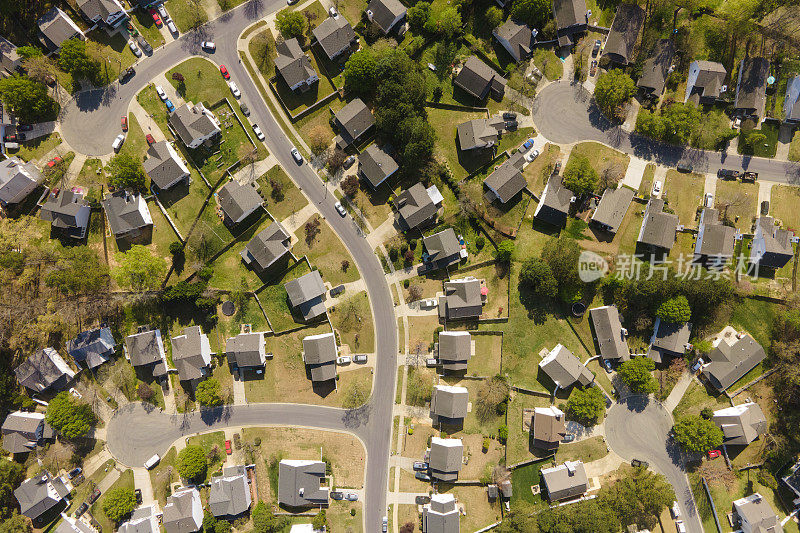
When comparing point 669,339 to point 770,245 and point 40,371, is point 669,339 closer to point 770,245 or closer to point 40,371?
point 770,245

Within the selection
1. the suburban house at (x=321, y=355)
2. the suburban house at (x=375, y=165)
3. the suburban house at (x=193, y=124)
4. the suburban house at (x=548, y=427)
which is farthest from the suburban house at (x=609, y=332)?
the suburban house at (x=193, y=124)

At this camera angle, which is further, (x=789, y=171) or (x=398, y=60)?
(x=789, y=171)

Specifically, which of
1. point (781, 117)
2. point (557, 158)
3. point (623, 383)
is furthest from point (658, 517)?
point (781, 117)

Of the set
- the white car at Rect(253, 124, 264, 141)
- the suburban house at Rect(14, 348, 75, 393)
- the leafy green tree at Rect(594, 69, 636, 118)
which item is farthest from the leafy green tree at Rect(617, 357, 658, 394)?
the suburban house at Rect(14, 348, 75, 393)

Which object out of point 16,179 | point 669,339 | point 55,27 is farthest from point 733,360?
point 55,27

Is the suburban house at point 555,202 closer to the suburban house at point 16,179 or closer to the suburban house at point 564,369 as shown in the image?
the suburban house at point 564,369

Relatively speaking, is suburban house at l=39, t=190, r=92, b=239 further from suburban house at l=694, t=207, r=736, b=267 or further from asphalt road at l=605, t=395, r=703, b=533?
suburban house at l=694, t=207, r=736, b=267

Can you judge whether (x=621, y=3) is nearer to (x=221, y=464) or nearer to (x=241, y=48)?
(x=241, y=48)
